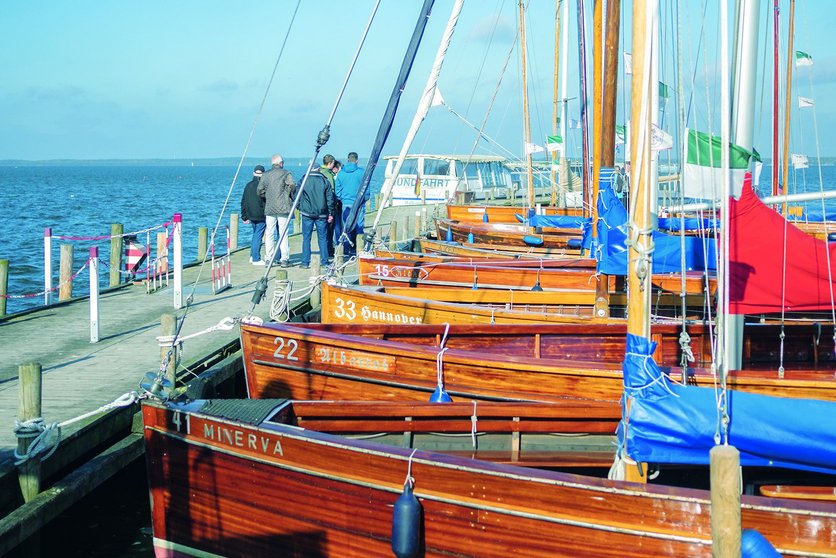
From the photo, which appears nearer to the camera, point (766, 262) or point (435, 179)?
point (766, 262)

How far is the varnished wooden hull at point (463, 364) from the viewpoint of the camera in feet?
28.6

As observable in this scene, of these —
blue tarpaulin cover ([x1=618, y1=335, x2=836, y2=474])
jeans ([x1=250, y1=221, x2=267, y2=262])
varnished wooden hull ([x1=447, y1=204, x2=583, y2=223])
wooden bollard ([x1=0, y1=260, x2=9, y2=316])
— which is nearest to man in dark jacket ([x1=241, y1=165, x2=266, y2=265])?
jeans ([x1=250, y1=221, x2=267, y2=262])

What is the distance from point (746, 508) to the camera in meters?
5.53

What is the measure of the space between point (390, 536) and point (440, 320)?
5452mm

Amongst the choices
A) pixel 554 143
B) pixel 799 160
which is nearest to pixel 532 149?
pixel 554 143

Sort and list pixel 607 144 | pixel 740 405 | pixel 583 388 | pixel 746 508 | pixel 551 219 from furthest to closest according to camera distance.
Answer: pixel 551 219, pixel 607 144, pixel 583 388, pixel 740 405, pixel 746 508

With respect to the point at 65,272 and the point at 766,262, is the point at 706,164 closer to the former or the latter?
the point at 766,262

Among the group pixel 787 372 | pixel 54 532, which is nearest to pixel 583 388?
pixel 787 372

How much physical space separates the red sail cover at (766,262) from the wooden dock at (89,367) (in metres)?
4.97

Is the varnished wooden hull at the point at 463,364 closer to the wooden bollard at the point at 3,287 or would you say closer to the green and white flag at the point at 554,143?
the wooden bollard at the point at 3,287

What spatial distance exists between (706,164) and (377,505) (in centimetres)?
358

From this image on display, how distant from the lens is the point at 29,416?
7.20m

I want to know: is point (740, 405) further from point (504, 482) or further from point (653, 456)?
point (504, 482)

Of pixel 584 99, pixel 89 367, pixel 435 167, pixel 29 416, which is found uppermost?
Result: pixel 584 99
